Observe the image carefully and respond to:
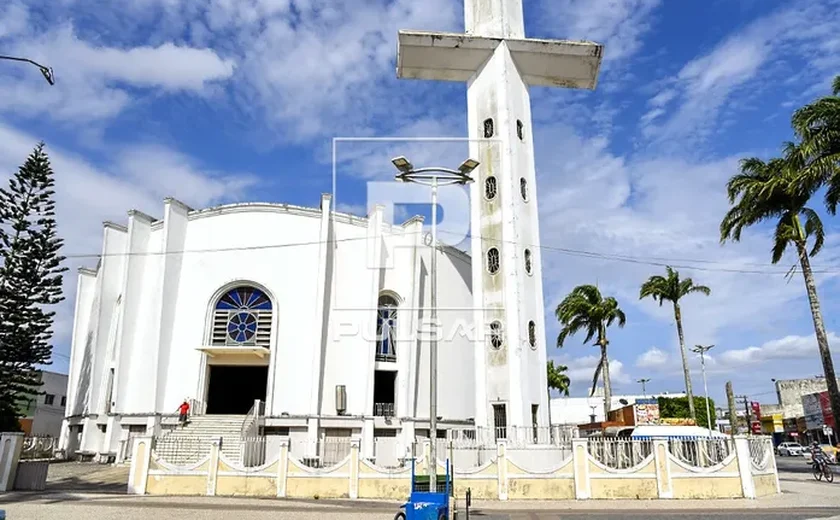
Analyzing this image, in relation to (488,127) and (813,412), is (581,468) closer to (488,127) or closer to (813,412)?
(488,127)

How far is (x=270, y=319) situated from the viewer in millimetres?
24578

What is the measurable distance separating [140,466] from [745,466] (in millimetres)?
14677

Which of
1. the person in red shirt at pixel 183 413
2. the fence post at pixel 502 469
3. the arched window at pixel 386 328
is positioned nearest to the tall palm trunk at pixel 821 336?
the fence post at pixel 502 469

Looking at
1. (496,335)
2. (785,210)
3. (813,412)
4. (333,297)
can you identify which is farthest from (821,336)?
(813,412)

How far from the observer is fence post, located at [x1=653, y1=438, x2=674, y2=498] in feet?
46.6

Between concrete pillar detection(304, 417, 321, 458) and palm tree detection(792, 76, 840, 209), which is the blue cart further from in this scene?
palm tree detection(792, 76, 840, 209)

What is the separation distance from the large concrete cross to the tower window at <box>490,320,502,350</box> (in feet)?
0.10

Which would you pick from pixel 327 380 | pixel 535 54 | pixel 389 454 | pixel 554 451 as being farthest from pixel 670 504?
pixel 535 54

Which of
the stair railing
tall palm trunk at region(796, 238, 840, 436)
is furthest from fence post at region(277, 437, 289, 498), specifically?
tall palm trunk at region(796, 238, 840, 436)

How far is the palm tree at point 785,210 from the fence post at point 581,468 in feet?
34.0

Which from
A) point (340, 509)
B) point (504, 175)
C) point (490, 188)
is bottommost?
point (340, 509)

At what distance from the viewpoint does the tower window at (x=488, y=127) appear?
21198 millimetres

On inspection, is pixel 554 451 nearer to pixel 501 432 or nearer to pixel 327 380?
pixel 501 432

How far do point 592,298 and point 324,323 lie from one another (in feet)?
57.3
